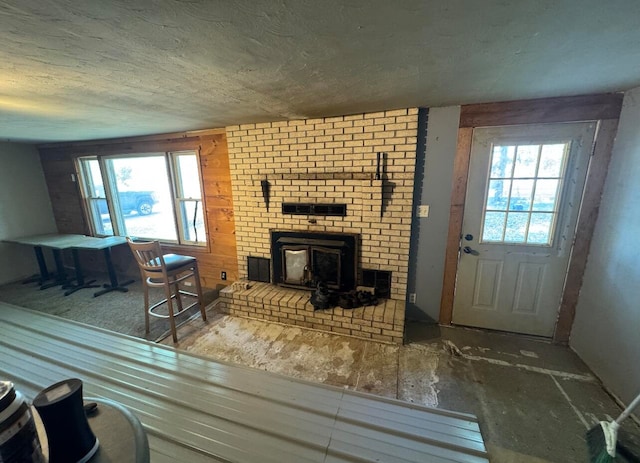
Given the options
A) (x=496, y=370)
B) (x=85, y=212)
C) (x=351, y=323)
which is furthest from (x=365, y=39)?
(x=85, y=212)

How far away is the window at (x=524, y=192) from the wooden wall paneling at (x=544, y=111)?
0.22 meters

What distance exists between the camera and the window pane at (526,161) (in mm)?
2207

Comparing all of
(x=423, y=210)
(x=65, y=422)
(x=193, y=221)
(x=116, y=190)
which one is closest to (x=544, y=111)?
(x=423, y=210)

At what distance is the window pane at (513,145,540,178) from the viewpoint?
2207 millimetres

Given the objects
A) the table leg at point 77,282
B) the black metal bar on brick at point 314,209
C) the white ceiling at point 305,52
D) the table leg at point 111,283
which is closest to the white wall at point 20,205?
the table leg at point 77,282

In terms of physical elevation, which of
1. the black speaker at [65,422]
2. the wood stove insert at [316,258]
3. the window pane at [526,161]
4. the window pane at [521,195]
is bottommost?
the wood stove insert at [316,258]

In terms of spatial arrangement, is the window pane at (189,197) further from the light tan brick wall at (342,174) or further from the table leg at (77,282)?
the table leg at (77,282)

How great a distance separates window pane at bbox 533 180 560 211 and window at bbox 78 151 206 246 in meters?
3.88

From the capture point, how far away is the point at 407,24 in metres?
0.95

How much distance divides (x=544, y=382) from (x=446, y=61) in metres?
2.45

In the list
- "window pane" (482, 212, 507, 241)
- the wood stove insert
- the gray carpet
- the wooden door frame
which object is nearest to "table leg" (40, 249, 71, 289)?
the gray carpet

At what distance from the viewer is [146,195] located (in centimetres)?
389

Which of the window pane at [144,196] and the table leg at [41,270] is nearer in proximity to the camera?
the window pane at [144,196]

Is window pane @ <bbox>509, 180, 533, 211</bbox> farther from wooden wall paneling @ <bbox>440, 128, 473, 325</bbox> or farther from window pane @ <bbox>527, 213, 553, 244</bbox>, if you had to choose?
wooden wall paneling @ <bbox>440, 128, 473, 325</bbox>
